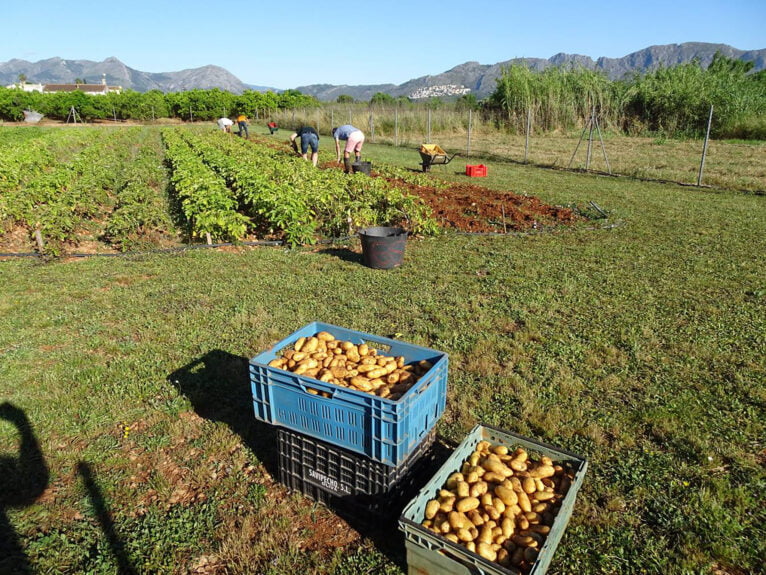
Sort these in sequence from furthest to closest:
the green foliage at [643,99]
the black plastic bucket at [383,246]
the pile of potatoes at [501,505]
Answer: the green foliage at [643,99] < the black plastic bucket at [383,246] < the pile of potatoes at [501,505]

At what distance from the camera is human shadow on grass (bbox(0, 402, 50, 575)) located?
269cm

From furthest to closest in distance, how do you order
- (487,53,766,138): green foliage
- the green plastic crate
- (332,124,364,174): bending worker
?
1. (487,53,766,138): green foliage
2. (332,124,364,174): bending worker
3. the green plastic crate

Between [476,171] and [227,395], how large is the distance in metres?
13.6

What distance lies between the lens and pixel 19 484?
10.6 feet

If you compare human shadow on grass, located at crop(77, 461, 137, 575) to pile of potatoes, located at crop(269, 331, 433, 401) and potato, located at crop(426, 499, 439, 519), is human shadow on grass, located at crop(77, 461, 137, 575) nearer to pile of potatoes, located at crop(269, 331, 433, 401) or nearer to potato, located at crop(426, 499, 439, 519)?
pile of potatoes, located at crop(269, 331, 433, 401)

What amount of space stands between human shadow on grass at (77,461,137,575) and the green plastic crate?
158 centimetres

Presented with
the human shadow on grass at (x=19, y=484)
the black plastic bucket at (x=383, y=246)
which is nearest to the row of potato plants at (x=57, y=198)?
the black plastic bucket at (x=383, y=246)

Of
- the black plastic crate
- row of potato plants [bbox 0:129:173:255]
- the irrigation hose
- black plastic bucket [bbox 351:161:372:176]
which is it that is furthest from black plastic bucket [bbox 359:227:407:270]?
black plastic bucket [bbox 351:161:372:176]

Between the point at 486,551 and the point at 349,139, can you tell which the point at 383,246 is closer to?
the point at 486,551

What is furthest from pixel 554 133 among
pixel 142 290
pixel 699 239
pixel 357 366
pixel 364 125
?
A: pixel 357 366

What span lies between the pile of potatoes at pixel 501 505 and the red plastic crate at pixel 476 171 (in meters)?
14.2

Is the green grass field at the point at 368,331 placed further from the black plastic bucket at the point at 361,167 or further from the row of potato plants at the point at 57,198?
the black plastic bucket at the point at 361,167

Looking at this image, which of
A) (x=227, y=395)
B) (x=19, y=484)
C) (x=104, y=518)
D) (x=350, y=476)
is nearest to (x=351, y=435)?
(x=350, y=476)

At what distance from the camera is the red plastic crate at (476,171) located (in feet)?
52.5
